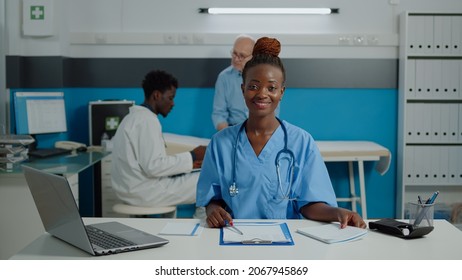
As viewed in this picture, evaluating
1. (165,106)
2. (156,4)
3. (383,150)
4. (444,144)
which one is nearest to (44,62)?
(156,4)

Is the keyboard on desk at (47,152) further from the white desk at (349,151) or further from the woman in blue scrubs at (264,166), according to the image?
the woman in blue scrubs at (264,166)

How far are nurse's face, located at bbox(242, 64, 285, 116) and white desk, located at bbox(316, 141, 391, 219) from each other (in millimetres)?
2107

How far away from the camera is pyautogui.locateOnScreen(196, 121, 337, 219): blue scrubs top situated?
1.84 metres

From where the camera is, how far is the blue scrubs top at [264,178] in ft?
6.03

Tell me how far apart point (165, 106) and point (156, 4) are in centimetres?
156

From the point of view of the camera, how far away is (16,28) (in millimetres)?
4270

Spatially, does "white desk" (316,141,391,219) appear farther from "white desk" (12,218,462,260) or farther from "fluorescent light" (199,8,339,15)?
"white desk" (12,218,462,260)

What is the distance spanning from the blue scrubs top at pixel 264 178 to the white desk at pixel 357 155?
2.06 meters

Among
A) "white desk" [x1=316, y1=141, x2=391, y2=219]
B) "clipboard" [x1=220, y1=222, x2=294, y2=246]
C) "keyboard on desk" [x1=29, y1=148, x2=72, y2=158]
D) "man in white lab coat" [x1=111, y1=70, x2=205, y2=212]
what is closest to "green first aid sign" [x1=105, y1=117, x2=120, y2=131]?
"keyboard on desk" [x1=29, y1=148, x2=72, y2=158]

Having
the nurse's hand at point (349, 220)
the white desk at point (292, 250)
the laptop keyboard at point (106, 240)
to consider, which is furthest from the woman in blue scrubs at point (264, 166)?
the laptop keyboard at point (106, 240)

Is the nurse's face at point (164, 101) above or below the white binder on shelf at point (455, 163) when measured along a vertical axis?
above

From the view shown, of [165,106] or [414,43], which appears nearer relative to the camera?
[165,106]

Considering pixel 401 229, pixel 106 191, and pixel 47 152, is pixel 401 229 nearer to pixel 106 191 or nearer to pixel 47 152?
pixel 47 152

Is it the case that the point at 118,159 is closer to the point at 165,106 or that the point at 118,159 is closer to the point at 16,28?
the point at 165,106
